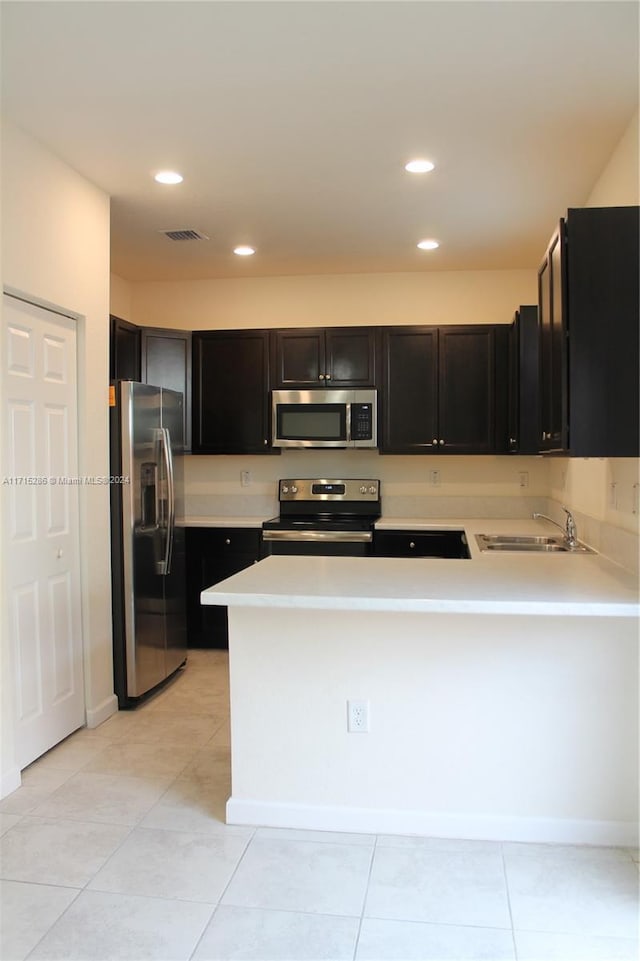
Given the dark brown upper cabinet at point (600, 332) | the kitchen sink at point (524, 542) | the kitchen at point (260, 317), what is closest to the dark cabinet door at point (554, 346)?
the dark brown upper cabinet at point (600, 332)

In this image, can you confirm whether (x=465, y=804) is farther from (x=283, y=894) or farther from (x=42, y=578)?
(x=42, y=578)

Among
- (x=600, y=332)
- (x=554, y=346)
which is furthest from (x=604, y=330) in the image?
(x=554, y=346)

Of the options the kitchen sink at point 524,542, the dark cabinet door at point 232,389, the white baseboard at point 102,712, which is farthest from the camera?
the dark cabinet door at point 232,389

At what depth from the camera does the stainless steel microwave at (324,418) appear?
196 inches

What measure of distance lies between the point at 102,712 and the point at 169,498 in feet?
4.06

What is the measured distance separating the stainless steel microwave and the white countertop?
6.66 ft

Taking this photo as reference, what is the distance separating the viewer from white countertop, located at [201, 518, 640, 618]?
2.21 metres

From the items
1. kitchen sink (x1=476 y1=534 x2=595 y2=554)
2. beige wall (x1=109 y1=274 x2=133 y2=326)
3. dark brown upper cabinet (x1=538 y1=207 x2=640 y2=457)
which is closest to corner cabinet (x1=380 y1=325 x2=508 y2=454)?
kitchen sink (x1=476 y1=534 x2=595 y2=554)

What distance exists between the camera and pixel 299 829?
8.48ft

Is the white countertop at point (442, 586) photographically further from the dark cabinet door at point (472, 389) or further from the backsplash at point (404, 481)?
the backsplash at point (404, 481)

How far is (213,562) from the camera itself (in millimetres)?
4996

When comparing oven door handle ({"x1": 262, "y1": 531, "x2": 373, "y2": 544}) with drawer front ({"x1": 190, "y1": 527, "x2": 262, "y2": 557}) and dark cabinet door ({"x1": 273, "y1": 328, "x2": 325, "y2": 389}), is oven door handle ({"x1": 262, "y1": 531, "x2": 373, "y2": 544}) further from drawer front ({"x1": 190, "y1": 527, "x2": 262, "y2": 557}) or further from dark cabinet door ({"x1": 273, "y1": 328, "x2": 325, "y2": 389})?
dark cabinet door ({"x1": 273, "y1": 328, "x2": 325, "y2": 389})

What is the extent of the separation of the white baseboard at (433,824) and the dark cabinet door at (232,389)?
9.70 feet

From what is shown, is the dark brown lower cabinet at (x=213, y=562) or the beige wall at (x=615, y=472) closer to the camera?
the beige wall at (x=615, y=472)
